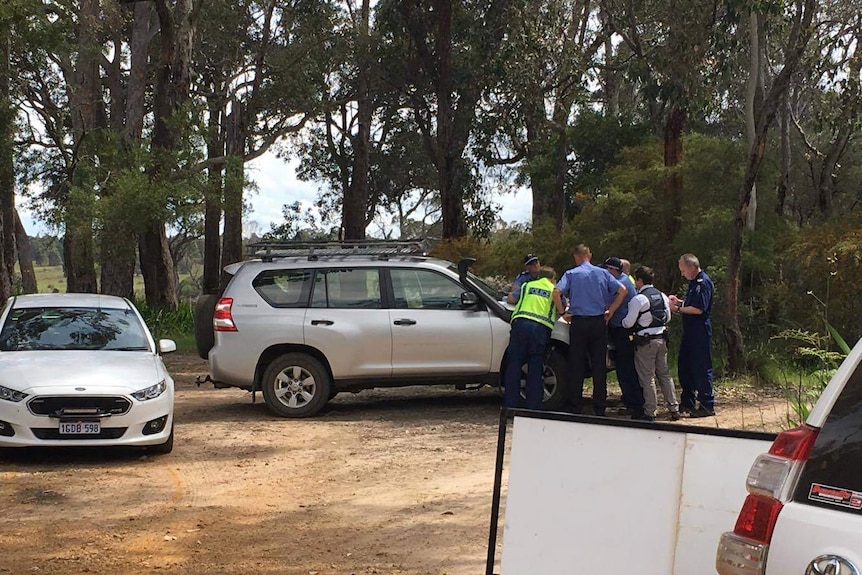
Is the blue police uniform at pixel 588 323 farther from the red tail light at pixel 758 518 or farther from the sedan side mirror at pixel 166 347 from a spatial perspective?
the red tail light at pixel 758 518

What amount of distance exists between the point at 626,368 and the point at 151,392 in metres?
5.00

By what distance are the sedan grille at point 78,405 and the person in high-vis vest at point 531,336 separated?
12.9ft

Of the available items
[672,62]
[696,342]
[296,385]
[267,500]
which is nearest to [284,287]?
[296,385]

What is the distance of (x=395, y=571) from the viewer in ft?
20.0

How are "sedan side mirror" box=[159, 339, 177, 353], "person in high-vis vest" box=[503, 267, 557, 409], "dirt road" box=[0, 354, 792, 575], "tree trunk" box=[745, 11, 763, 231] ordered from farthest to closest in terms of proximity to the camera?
"tree trunk" box=[745, 11, 763, 231] < "person in high-vis vest" box=[503, 267, 557, 409] < "sedan side mirror" box=[159, 339, 177, 353] < "dirt road" box=[0, 354, 792, 575]

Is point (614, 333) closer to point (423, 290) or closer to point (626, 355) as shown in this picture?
point (626, 355)

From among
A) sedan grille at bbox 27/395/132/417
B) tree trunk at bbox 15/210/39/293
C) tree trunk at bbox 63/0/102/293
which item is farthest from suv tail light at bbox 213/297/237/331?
tree trunk at bbox 15/210/39/293

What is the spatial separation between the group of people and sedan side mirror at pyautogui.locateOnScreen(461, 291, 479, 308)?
771 mm

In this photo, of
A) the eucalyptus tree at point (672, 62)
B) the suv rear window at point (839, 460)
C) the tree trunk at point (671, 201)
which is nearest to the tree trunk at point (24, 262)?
the tree trunk at point (671, 201)

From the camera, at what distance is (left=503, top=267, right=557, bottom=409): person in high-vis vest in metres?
10.9

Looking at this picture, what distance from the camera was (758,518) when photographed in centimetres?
288

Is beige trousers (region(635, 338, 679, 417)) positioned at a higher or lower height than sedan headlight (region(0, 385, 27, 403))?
higher

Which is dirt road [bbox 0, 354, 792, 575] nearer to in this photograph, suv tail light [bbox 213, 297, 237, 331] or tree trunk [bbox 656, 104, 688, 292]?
suv tail light [bbox 213, 297, 237, 331]

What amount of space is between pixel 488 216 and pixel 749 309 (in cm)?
1246
